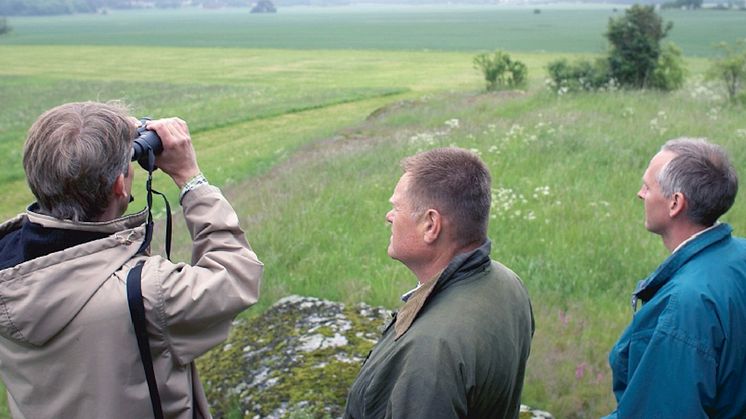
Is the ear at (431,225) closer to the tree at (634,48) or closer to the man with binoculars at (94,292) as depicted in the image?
the man with binoculars at (94,292)

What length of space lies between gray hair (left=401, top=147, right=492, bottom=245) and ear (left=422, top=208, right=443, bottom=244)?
→ 0.08ft

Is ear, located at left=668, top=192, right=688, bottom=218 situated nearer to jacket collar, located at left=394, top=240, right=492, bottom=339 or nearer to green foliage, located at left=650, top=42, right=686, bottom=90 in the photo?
jacket collar, located at left=394, top=240, right=492, bottom=339

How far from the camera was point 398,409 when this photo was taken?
2512 mm

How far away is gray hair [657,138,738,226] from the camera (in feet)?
11.0

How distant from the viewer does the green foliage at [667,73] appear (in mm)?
23453

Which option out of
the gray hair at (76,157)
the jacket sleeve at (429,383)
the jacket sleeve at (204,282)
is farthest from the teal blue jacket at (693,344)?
the gray hair at (76,157)

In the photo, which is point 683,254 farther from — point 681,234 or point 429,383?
point 429,383

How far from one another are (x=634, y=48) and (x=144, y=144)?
23230mm

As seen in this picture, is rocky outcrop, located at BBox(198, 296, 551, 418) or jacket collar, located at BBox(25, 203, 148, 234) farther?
rocky outcrop, located at BBox(198, 296, 551, 418)

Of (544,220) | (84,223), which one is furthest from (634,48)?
(84,223)

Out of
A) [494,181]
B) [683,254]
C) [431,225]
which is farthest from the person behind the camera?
[494,181]

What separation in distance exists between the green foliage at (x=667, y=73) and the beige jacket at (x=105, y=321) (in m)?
23.2

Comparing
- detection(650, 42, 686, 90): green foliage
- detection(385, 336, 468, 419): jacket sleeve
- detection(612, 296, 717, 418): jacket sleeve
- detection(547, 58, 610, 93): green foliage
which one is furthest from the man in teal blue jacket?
detection(650, 42, 686, 90): green foliage

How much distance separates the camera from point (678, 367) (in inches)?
117
